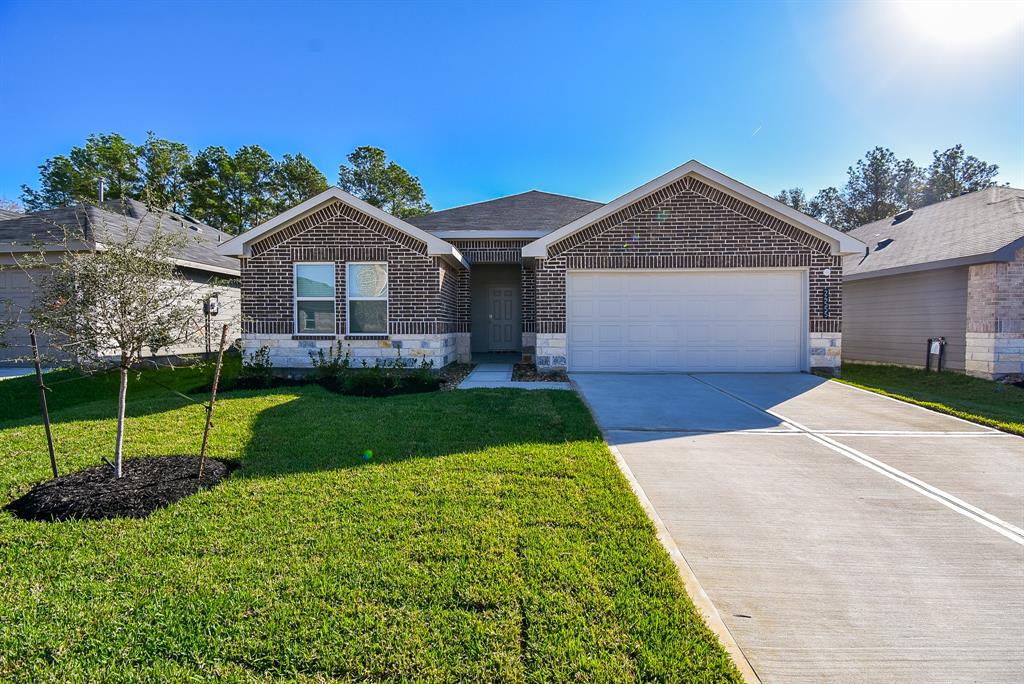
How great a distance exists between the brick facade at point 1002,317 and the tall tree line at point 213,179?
1257 inches

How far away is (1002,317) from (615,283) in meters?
8.29

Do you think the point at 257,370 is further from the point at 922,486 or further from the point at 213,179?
the point at 213,179

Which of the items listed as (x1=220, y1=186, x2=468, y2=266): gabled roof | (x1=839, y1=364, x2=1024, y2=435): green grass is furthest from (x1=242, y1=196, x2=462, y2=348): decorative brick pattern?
(x1=839, y1=364, x2=1024, y2=435): green grass

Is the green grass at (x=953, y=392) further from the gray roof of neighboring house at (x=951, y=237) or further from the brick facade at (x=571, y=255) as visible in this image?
the gray roof of neighboring house at (x=951, y=237)

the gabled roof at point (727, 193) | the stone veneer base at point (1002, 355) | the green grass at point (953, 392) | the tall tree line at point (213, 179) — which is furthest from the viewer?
the tall tree line at point (213, 179)

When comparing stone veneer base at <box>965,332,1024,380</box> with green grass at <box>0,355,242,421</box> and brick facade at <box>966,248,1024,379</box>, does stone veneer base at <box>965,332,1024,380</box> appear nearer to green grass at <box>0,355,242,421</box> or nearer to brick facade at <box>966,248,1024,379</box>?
brick facade at <box>966,248,1024,379</box>

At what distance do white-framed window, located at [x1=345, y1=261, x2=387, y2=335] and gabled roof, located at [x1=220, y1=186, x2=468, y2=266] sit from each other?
988 millimetres

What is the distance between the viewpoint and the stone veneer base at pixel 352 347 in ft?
35.7

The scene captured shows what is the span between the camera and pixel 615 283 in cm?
1116

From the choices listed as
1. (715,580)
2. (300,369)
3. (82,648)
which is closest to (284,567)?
(82,648)

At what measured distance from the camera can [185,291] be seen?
4.74 meters

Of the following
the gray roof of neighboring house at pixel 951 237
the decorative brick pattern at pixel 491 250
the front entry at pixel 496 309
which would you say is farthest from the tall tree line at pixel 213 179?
the gray roof of neighboring house at pixel 951 237

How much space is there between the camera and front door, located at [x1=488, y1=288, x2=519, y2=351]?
16.1 metres

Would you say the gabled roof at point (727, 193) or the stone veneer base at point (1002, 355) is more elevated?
the gabled roof at point (727, 193)
